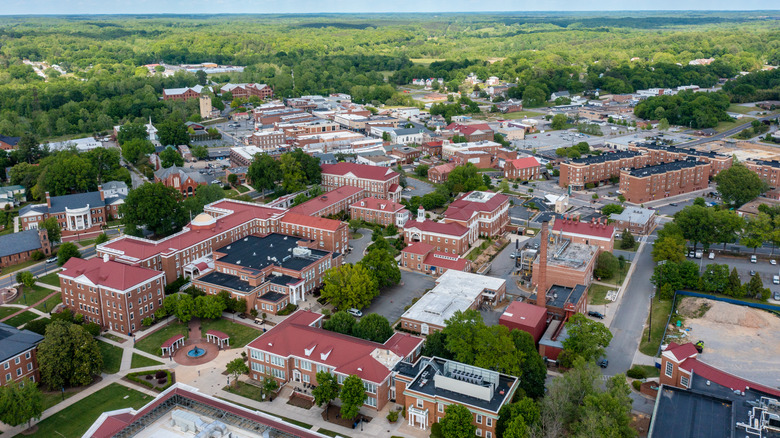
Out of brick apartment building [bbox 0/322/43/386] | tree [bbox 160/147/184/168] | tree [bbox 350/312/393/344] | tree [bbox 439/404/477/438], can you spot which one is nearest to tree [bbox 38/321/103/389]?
brick apartment building [bbox 0/322/43/386]

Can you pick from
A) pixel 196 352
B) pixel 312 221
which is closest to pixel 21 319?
pixel 196 352

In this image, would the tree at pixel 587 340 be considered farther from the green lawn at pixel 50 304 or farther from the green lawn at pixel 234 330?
the green lawn at pixel 50 304

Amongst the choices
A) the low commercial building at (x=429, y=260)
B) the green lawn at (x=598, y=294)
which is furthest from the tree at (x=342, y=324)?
the green lawn at (x=598, y=294)

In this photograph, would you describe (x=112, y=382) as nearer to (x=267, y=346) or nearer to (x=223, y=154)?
(x=267, y=346)

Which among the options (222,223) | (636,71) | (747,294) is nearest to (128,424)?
(222,223)

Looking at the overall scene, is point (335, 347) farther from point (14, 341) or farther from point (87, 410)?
point (14, 341)

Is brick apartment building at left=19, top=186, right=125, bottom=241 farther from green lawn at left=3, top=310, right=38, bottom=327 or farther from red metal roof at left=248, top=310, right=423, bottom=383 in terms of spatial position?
red metal roof at left=248, top=310, right=423, bottom=383
